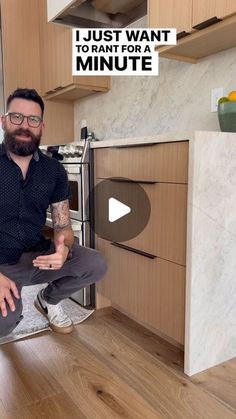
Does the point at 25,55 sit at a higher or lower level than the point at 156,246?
higher

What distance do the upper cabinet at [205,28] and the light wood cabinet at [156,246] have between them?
0.52m

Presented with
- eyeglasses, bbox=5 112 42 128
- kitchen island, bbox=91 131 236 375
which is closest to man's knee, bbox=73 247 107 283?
kitchen island, bbox=91 131 236 375

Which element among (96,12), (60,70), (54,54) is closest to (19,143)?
(96,12)

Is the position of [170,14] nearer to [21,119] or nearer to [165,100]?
[165,100]

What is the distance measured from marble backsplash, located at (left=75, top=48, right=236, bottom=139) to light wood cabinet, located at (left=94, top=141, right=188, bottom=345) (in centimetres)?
52

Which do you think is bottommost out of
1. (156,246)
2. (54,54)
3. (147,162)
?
(156,246)

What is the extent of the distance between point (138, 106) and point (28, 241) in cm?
121

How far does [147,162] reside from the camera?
145 cm

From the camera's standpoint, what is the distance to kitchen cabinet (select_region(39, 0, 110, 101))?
2.48 metres

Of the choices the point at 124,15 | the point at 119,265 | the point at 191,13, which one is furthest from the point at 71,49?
the point at 119,265

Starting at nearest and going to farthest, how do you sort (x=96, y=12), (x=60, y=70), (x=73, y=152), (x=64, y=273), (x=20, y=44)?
(x=64, y=273) → (x=73, y=152) → (x=96, y=12) → (x=60, y=70) → (x=20, y=44)

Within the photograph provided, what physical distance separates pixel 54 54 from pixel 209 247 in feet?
7.03

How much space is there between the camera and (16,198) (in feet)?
4.75

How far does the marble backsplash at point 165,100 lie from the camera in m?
1.73
